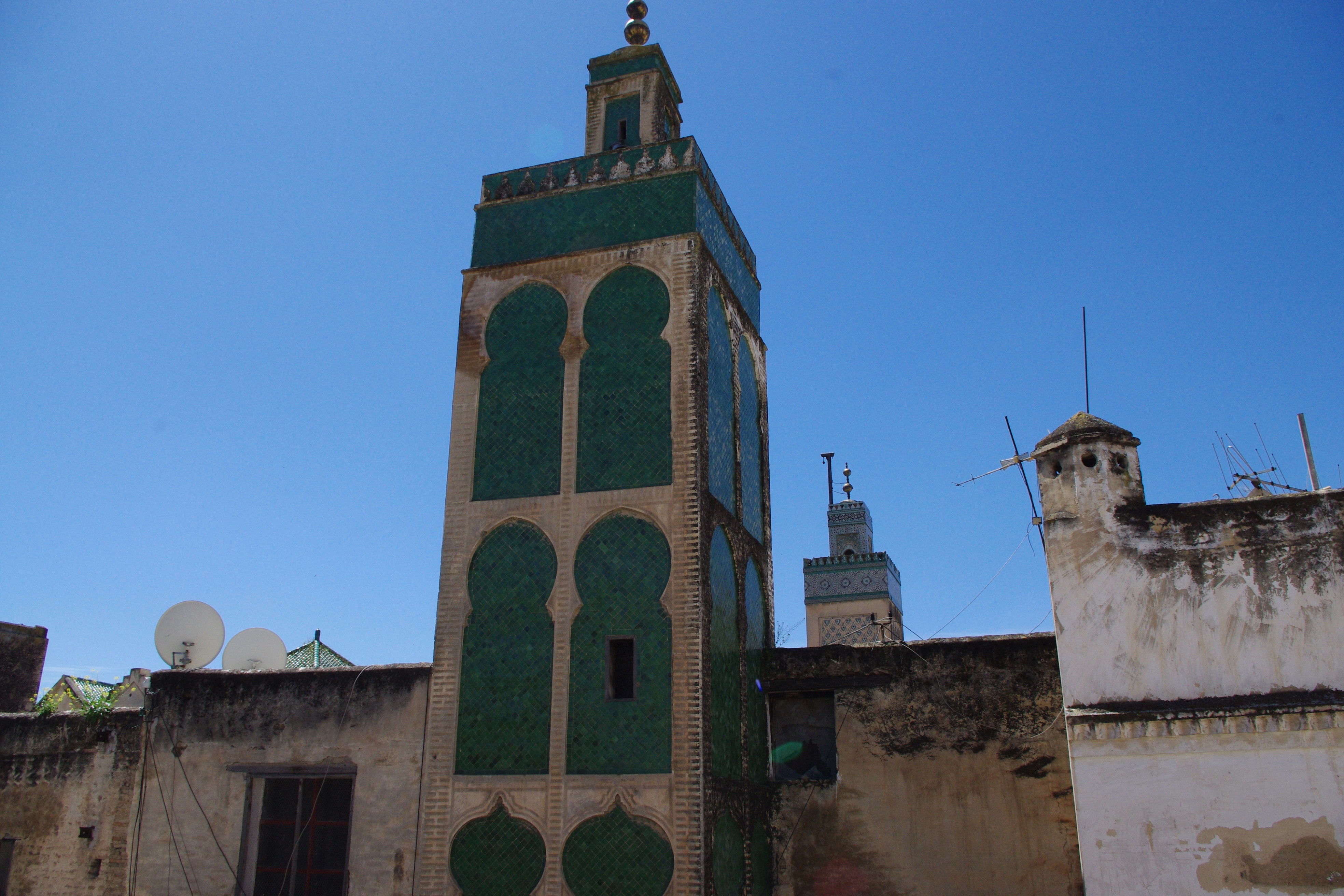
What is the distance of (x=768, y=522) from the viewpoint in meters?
13.3

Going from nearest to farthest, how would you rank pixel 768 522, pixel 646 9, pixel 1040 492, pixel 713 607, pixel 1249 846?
pixel 1249 846, pixel 1040 492, pixel 713 607, pixel 768 522, pixel 646 9

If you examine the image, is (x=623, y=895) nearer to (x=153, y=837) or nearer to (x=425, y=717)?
(x=425, y=717)

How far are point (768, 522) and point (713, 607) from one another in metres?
2.76

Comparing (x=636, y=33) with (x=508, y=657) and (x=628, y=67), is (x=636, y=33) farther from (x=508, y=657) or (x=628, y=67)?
(x=508, y=657)

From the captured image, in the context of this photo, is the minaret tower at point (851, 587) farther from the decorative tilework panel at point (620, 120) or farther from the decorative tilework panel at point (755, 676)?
the decorative tilework panel at point (620, 120)

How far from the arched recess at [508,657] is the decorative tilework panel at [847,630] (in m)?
14.4

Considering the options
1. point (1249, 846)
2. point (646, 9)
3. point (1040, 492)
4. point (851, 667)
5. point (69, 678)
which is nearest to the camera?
point (1249, 846)

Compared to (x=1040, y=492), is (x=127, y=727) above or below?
below

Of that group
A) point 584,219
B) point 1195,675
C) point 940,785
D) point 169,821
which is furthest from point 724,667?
point 169,821

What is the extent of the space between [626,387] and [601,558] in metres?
1.85

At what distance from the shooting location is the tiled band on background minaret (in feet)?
33.0

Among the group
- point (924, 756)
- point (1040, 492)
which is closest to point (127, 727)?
point (924, 756)

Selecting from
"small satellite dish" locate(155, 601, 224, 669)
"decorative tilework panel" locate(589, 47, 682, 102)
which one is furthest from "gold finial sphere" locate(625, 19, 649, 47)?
"small satellite dish" locate(155, 601, 224, 669)

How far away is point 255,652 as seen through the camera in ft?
43.3
